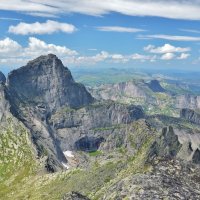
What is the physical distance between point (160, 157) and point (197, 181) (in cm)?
670

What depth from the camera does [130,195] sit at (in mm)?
50344

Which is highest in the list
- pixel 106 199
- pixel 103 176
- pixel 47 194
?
pixel 106 199

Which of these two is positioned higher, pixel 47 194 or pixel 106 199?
pixel 106 199

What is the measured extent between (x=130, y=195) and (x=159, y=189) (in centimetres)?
354

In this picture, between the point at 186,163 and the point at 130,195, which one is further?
the point at 186,163

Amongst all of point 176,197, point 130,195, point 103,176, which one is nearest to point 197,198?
point 176,197

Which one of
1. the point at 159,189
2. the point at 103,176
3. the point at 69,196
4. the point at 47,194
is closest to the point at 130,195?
the point at 159,189

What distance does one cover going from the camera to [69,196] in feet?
172

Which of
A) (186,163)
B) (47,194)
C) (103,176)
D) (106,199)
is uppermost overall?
(186,163)

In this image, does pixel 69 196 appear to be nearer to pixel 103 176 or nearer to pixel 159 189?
pixel 159 189

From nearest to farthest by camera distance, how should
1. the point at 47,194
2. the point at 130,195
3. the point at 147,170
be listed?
the point at 130,195 < the point at 147,170 < the point at 47,194

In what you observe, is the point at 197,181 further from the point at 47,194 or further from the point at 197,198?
the point at 47,194

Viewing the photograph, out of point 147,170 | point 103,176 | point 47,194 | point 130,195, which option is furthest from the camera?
point 47,194

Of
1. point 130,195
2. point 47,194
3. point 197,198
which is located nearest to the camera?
point 197,198
